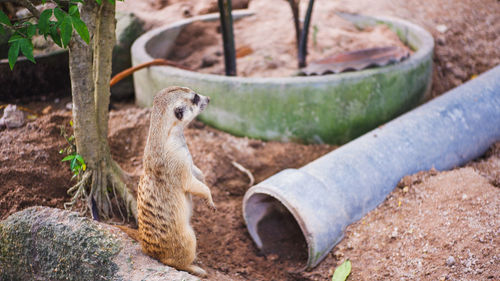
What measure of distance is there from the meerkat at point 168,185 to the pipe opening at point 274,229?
802 millimetres

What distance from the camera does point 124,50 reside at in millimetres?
4699

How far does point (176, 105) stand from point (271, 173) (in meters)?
1.51

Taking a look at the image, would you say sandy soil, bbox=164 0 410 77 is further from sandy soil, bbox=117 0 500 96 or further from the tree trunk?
the tree trunk

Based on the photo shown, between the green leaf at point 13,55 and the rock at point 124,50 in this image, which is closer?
the green leaf at point 13,55

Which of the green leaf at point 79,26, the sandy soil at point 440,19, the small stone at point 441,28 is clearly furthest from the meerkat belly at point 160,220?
the small stone at point 441,28

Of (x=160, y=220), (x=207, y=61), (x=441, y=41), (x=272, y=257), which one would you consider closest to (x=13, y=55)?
(x=160, y=220)

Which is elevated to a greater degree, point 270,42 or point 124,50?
point 124,50

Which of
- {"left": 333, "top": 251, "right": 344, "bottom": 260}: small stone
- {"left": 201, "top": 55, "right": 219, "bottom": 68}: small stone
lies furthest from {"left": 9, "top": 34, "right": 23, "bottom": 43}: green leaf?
{"left": 201, "top": 55, "right": 219, "bottom": 68}: small stone

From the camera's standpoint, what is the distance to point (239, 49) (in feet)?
16.6

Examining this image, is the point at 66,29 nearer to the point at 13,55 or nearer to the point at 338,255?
the point at 13,55

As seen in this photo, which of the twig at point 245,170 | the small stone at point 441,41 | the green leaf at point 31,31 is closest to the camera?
the green leaf at point 31,31

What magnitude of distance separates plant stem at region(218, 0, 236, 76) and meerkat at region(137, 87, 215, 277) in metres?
1.80

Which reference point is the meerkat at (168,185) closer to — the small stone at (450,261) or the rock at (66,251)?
the rock at (66,251)

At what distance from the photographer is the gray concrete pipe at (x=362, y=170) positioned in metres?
2.69
